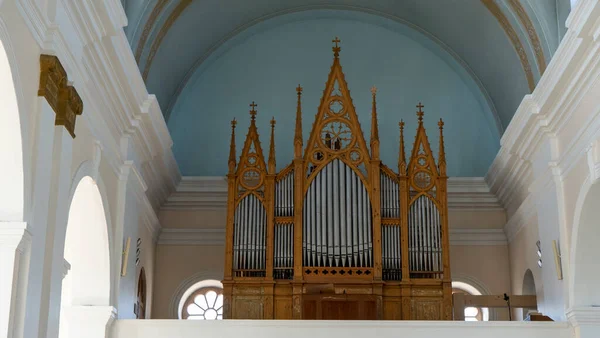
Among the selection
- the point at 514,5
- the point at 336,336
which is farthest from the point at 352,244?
the point at 514,5

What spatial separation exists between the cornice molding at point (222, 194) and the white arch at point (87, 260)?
4225mm

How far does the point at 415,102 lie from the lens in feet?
53.0

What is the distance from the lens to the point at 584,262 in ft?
36.0

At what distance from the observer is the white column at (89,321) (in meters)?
11.0

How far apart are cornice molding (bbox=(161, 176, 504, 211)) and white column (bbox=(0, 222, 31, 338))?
772cm

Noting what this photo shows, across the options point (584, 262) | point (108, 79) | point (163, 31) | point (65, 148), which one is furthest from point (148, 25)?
point (584, 262)

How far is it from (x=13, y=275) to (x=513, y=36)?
8.52 metres

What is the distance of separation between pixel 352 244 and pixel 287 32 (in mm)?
5096

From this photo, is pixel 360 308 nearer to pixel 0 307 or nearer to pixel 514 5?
pixel 514 5

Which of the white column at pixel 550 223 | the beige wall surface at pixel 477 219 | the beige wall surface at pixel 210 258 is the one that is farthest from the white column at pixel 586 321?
the beige wall surface at pixel 477 219

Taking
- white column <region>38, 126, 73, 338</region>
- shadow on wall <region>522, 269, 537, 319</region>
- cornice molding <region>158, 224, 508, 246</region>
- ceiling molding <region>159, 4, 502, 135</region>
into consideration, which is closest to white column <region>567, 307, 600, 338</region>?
shadow on wall <region>522, 269, 537, 319</region>

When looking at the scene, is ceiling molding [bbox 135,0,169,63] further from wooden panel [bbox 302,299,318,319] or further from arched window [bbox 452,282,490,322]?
arched window [bbox 452,282,490,322]

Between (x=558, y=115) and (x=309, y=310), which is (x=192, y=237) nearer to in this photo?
(x=309, y=310)

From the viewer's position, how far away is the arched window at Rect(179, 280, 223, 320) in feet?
50.6
